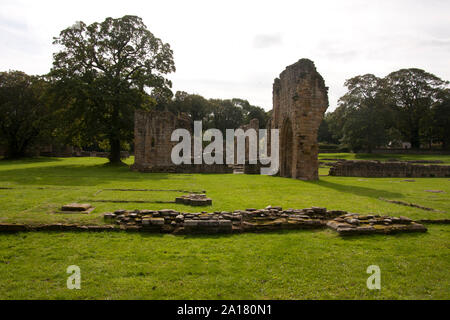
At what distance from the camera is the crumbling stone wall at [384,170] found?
22750 mm

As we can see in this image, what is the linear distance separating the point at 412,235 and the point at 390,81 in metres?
53.7

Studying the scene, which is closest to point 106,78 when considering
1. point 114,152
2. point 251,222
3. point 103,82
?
point 103,82

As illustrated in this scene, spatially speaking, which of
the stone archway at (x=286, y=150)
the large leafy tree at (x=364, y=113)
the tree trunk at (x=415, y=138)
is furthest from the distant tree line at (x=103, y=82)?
the tree trunk at (x=415, y=138)

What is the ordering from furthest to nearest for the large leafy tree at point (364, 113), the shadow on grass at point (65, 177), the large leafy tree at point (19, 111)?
the large leafy tree at point (364, 113) → the large leafy tree at point (19, 111) → the shadow on grass at point (65, 177)

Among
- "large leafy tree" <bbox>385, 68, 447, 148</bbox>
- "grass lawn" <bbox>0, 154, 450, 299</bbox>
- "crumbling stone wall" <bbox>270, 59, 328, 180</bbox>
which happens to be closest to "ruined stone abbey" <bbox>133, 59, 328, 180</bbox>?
"crumbling stone wall" <bbox>270, 59, 328, 180</bbox>

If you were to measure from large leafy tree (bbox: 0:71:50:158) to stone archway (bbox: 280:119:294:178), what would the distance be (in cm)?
2518

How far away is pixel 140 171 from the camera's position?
22.1m

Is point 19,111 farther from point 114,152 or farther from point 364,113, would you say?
point 364,113

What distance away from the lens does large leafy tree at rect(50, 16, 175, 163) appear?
24484 mm

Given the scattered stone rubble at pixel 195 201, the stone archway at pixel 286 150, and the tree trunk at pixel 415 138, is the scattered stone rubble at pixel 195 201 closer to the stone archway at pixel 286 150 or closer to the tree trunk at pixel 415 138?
the stone archway at pixel 286 150

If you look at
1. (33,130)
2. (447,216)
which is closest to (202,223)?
(447,216)

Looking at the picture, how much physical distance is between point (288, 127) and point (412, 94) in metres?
41.3

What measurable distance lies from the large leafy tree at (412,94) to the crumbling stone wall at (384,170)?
29807 mm

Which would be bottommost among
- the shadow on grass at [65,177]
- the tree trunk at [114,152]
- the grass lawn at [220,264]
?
the grass lawn at [220,264]
